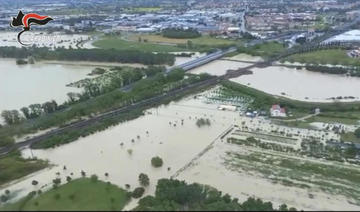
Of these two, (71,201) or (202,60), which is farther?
(202,60)

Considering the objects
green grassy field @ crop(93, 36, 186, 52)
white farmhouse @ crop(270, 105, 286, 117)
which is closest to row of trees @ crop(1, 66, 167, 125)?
green grassy field @ crop(93, 36, 186, 52)

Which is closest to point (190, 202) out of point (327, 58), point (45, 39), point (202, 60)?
point (202, 60)

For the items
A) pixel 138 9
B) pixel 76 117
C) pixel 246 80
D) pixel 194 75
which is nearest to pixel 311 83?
pixel 246 80

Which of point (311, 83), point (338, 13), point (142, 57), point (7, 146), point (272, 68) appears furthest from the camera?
point (338, 13)

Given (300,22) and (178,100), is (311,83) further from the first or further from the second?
(300,22)

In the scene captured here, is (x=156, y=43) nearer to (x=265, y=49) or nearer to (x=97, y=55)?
(x=97, y=55)

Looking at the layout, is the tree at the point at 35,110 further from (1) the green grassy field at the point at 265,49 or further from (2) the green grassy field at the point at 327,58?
(2) the green grassy field at the point at 327,58
